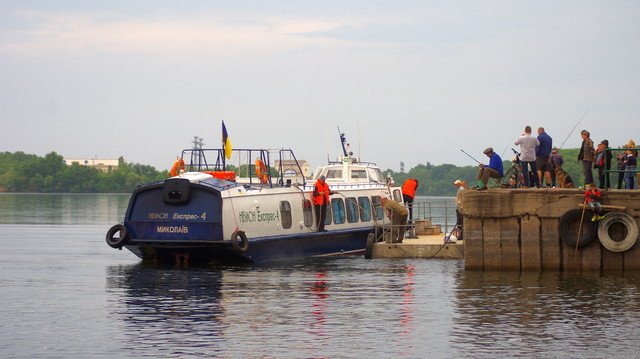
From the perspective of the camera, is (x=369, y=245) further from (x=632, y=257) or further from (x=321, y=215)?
(x=632, y=257)

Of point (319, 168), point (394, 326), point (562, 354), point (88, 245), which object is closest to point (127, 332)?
point (394, 326)

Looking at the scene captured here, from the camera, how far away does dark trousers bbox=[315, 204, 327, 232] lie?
36781 millimetres

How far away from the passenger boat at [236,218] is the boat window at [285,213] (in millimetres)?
29

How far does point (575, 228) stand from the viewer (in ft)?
98.0

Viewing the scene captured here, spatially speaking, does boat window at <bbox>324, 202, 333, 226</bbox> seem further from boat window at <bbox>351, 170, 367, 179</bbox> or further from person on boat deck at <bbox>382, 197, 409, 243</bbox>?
boat window at <bbox>351, 170, 367, 179</bbox>

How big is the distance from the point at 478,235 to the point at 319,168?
13.7 meters

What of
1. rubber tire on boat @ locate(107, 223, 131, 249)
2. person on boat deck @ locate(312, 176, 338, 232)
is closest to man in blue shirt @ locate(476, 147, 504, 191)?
person on boat deck @ locate(312, 176, 338, 232)

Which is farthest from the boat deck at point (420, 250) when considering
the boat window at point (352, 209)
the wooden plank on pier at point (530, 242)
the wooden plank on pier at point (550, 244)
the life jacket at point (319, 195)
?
the wooden plank on pier at point (550, 244)

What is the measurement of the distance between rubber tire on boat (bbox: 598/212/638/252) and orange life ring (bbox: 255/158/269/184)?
11049mm

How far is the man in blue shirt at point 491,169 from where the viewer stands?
31922mm

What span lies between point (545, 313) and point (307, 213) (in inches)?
565

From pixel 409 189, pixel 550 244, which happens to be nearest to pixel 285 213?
pixel 550 244

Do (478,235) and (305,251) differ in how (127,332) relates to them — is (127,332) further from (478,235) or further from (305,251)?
(305,251)

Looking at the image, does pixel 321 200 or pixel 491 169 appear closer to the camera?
pixel 491 169
